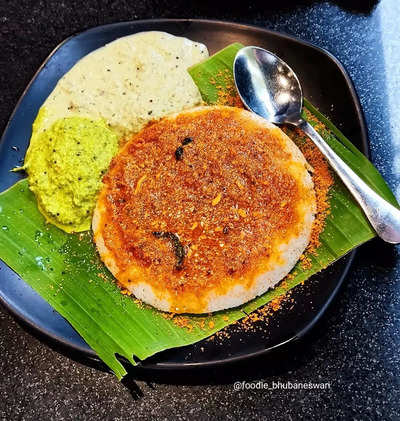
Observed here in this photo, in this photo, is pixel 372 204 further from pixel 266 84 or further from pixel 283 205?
pixel 266 84

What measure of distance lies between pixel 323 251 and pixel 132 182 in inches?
37.5

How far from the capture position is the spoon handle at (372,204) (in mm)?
2551

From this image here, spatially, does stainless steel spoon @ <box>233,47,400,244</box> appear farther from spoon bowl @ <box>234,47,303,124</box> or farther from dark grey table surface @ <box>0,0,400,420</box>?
dark grey table surface @ <box>0,0,400,420</box>

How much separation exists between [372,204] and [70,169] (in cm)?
142

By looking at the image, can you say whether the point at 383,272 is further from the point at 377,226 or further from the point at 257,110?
the point at 257,110

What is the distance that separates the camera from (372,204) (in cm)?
256

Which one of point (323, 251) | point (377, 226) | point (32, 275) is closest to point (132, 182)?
point (32, 275)

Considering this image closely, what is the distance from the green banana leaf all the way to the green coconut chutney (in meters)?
0.09

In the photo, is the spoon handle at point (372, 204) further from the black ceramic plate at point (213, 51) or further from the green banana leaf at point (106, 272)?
the black ceramic plate at point (213, 51)

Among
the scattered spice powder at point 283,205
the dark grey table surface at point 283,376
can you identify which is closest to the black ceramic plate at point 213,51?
the scattered spice powder at point 283,205

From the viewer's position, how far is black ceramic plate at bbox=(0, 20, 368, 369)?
2504mm

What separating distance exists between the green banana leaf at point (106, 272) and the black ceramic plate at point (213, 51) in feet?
0.18

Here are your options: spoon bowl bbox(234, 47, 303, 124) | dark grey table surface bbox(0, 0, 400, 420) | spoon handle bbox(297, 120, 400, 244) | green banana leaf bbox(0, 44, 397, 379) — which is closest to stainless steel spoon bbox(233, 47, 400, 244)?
spoon bowl bbox(234, 47, 303, 124)

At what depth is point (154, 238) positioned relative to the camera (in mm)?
2531
